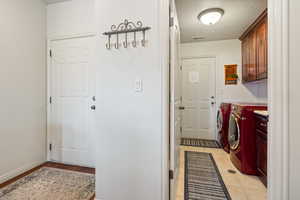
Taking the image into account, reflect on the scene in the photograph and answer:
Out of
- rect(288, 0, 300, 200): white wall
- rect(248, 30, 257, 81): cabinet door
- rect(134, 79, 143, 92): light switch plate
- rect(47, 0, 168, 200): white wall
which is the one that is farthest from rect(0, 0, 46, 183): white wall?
rect(248, 30, 257, 81): cabinet door

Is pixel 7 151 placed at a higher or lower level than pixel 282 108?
lower

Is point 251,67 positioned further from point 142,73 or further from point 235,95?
point 142,73

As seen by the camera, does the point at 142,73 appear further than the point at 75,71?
No

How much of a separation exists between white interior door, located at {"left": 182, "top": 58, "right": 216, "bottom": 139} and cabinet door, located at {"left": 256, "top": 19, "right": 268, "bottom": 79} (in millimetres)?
1143

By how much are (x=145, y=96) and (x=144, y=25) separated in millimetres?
625

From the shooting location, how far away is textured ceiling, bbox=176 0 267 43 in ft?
6.93

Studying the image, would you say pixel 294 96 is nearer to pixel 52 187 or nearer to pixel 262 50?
pixel 262 50

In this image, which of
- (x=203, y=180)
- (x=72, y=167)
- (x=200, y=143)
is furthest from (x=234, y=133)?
(x=72, y=167)

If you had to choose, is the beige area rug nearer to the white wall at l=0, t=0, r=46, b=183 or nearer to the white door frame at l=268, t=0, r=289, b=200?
the white wall at l=0, t=0, r=46, b=183

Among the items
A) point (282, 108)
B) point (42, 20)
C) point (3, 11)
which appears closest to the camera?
point (282, 108)

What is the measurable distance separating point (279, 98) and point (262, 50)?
1.85 meters

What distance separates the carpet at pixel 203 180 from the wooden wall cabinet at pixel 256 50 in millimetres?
1705

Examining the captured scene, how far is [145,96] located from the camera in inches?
50.8

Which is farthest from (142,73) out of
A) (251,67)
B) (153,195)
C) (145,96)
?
(251,67)
